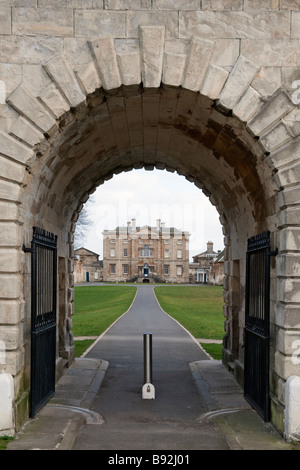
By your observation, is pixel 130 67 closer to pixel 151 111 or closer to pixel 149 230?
pixel 151 111

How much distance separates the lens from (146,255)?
319 ft

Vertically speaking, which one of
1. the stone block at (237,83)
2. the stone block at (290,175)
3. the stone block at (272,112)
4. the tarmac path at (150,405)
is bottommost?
the tarmac path at (150,405)

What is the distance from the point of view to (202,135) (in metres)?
9.01

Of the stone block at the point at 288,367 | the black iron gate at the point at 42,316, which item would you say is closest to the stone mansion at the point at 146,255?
the black iron gate at the point at 42,316

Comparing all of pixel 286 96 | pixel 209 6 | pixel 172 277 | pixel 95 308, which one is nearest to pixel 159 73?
pixel 209 6

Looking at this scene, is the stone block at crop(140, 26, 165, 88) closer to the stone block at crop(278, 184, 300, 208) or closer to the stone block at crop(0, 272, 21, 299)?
the stone block at crop(278, 184, 300, 208)

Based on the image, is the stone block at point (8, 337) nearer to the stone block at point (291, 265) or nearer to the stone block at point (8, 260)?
the stone block at point (8, 260)

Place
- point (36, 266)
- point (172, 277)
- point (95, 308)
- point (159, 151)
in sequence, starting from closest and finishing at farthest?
point (36, 266) → point (159, 151) → point (95, 308) → point (172, 277)

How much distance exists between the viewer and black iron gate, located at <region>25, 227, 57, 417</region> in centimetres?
761

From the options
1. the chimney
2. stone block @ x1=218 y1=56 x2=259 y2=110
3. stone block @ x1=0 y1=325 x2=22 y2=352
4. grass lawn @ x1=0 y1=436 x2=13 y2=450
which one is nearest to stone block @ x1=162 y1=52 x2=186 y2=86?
stone block @ x1=218 y1=56 x2=259 y2=110

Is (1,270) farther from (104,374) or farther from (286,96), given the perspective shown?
(104,374)

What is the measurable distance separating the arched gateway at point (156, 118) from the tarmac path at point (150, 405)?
1.04 meters

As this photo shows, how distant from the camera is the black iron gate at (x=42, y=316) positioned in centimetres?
761

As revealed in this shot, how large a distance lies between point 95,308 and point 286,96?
94.4 ft
